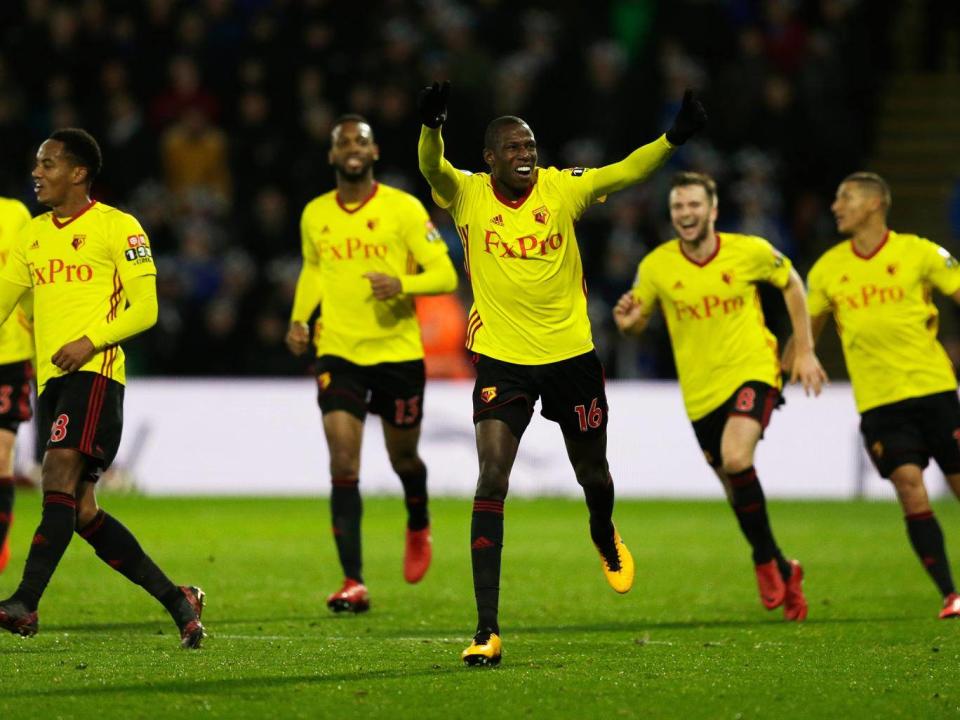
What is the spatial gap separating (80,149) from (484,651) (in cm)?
295

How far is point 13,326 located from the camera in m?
10.6

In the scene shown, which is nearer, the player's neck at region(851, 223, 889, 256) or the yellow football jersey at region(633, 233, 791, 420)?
the yellow football jersey at region(633, 233, 791, 420)

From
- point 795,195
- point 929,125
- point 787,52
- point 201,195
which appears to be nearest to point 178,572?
point 201,195

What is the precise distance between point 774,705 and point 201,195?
13977 mm

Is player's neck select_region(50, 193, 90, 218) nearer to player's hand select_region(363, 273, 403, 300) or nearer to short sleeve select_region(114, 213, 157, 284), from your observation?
short sleeve select_region(114, 213, 157, 284)

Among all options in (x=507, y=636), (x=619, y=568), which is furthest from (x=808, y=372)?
(x=507, y=636)

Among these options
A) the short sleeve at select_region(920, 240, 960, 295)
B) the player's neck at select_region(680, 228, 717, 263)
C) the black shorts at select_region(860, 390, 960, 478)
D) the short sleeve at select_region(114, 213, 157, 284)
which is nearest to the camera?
the short sleeve at select_region(114, 213, 157, 284)

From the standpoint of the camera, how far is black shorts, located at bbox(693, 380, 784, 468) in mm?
9750

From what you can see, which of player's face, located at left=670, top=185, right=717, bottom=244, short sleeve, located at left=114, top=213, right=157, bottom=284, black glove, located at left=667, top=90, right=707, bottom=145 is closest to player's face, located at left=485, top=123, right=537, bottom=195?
black glove, located at left=667, top=90, right=707, bottom=145

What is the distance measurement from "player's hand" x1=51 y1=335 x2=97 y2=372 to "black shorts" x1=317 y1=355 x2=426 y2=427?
269cm

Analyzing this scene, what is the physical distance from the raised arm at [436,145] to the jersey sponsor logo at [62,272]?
5.15 feet

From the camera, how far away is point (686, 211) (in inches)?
392

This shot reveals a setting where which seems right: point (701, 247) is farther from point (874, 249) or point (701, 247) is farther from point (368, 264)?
point (368, 264)

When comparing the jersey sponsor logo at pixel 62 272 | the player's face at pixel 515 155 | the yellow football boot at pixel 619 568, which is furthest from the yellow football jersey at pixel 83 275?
the yellow football boot at pixel 619 568
